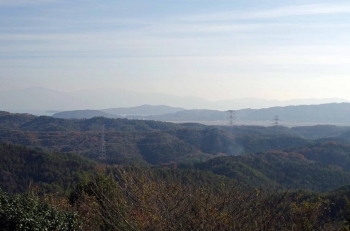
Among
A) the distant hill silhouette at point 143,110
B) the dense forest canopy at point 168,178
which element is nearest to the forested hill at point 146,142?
the dense forest canopy at point 168,178

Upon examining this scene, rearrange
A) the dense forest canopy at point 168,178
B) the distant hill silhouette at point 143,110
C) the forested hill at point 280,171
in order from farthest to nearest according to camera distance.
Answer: the distant hill silhouette at point 143,110 → the forested hill at point 280,171 → the dense forest canopy at point 168,178

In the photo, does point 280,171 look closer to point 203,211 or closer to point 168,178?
point 168,178

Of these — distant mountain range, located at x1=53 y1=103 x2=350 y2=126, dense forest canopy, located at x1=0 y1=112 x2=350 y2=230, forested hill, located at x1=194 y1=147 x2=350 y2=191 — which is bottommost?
forested hill, located at x1=194 y1=147 x2=350 y2=191

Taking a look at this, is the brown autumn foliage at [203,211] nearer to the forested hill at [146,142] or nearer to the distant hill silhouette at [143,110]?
the forested hill at [146,142]

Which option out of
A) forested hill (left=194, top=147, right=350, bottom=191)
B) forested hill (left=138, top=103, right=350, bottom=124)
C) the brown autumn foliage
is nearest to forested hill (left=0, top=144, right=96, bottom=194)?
forested hill (left=194, top=147, right=350, bottom=191)

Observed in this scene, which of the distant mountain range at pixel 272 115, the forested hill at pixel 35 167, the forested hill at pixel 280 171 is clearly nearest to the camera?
the forested hill at pixel 35 167

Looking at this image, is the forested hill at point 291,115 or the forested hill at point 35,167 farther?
the forested hill at point 291,115

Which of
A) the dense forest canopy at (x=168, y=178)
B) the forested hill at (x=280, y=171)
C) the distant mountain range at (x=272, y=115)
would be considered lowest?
the forested hill at (x=280, y=171)

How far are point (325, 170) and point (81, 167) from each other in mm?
20932

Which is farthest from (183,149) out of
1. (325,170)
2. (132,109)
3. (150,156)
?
(132,109)

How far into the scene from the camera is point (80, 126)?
8206 centimetres

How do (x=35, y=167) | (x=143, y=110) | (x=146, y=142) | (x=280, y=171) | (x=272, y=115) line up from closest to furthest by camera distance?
(x=35, y=167), (x=280, y=171), (x=146, y=142), (x=272, y=115), (x=143, y=110)

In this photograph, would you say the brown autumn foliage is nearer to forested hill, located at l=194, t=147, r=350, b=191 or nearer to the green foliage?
the green foliage

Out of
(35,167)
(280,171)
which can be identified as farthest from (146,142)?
(35,167)
